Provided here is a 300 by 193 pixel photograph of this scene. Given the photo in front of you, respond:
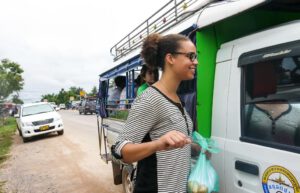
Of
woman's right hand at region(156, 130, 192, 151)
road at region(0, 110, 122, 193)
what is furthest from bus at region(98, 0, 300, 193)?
road at region(0, 110, 122, 193)

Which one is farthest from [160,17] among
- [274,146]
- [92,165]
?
[92,165]

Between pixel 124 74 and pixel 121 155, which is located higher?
pixel 124 74

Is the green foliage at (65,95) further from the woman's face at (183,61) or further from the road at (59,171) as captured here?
the woman's face at (183,61)

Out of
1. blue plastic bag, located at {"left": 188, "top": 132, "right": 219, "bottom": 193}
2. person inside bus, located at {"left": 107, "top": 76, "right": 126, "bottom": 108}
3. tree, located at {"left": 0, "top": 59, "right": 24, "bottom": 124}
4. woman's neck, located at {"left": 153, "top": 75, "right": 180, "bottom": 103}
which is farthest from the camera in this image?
tree, located at {"left": 0, "top": 59, "right": 24, "bottom": 124}

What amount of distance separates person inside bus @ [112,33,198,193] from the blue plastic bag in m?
0.16

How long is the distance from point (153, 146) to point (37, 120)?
1367 centimetres

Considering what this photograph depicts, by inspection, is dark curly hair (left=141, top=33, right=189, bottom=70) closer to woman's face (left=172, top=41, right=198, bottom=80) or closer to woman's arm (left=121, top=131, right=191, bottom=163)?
woman's face (left=172, top=41, right=198, bottom=80)

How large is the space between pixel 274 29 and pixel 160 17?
2549mm

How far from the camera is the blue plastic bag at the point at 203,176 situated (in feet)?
7.04

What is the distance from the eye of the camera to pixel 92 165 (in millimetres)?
8305

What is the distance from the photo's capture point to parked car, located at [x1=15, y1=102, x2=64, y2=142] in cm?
1442

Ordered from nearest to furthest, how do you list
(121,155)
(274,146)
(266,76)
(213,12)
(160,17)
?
(121,155) < (274,146) < (266,76) < (213,12) < (160,17)

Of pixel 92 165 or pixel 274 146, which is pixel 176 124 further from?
pixel 92 165

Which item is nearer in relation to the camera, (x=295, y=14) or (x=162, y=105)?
(x=162, y=105)
